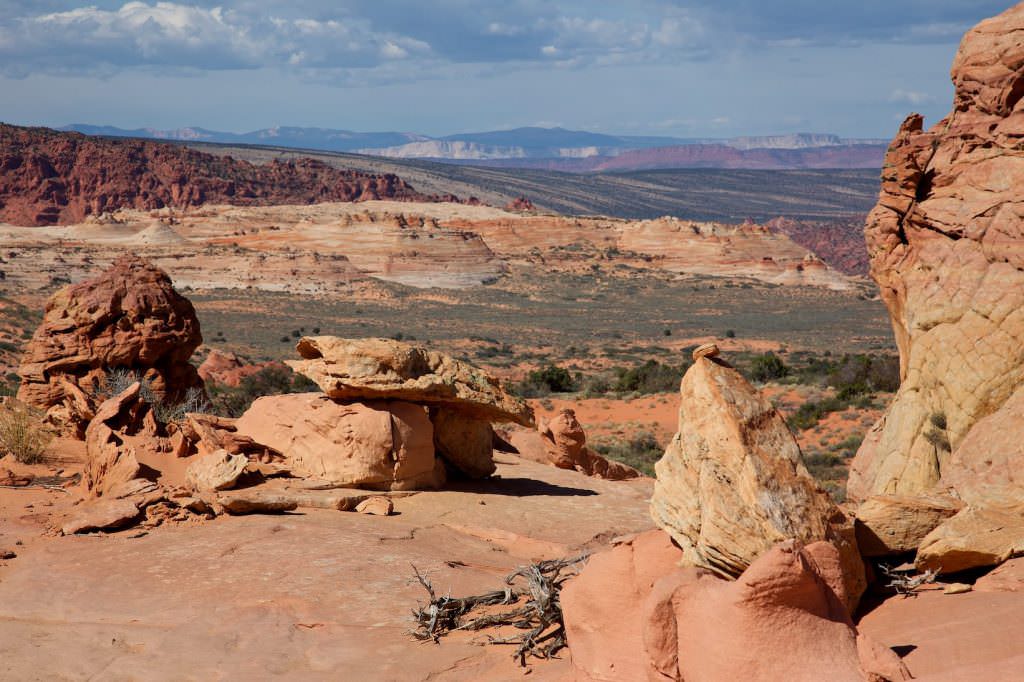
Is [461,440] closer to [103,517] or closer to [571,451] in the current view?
[571,451]

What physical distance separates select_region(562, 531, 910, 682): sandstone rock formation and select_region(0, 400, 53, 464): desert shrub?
874cm

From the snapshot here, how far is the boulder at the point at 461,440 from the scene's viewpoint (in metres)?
10.9

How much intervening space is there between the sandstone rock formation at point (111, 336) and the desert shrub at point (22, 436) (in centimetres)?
156

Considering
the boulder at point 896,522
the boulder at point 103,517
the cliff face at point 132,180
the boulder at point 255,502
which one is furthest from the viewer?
the cliff face at point 132,180

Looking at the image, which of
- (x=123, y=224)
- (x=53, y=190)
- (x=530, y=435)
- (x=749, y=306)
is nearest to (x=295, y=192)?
(x=53, y=190)

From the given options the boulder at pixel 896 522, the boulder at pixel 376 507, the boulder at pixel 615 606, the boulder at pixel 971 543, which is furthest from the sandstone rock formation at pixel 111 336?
the boulder at pixel 971 543

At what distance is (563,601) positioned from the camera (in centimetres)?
496

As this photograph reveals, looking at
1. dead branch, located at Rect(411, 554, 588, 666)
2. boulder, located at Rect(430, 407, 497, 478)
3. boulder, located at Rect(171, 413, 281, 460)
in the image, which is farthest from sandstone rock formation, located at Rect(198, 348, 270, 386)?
dead branch, located at Rect(411, 554, 588, 666)

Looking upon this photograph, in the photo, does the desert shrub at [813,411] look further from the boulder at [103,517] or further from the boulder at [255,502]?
the boulder at [103,517]

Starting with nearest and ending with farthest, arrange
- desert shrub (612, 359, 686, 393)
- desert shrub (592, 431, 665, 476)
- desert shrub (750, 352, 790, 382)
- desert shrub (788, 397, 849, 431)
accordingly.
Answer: desert shrub (592, 431, 665, 476) → desert shrub (788, 397, 849, 431) → desert shrub (612, 359, 686, 393) → desert shrub (750, 352, 790, 382)

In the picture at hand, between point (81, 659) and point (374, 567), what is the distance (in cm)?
214

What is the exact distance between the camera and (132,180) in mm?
106875

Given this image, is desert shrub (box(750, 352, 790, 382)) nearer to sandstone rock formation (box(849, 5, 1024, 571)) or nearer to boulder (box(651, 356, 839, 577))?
sandstone rock formation (box(849, 5, 1024, 571))

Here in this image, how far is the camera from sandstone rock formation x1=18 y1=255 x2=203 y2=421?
46.3 feet
